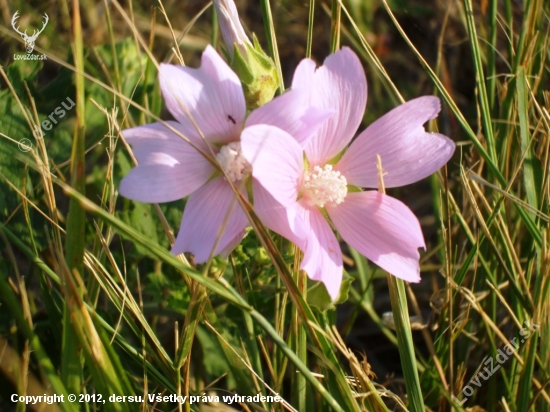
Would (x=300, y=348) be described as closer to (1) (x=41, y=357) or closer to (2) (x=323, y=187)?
(2) (x=323, y=187)

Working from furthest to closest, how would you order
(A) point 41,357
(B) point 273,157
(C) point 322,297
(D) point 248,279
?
(D) point 248,279, (C) point 322,297, (A) point 41,357, (B) point 273,157

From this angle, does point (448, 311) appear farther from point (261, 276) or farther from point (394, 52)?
point (394, 52)

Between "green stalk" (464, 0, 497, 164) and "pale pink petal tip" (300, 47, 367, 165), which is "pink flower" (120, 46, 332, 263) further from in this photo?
"green stalk" (464, 0, 497, 164)

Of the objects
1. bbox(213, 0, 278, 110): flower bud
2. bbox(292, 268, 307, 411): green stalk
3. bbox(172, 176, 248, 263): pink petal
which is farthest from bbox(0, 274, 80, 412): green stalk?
bbox(213, 0, 278, 110): flower bud
